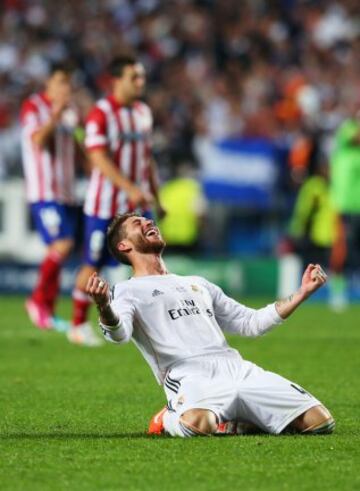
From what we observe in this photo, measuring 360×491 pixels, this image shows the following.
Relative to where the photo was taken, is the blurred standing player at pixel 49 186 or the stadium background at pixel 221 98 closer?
the blurred standing player at pixel 49 186

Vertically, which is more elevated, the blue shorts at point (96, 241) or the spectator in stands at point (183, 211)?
the blue shorts at point (96, 241)

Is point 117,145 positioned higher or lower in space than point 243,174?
higher

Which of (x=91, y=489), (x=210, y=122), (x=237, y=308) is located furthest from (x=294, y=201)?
(x=91, y=489)

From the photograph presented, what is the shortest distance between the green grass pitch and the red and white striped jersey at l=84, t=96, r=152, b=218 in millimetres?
1280

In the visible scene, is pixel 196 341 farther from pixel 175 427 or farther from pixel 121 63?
pixel 121 63

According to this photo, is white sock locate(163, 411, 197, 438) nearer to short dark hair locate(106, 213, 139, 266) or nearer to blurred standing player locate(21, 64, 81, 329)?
short dark hair locate(106, 213, 139, 266)

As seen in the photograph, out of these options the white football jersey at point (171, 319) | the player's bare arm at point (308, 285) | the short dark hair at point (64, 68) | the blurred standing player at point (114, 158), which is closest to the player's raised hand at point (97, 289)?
the white football jersey at point (171, 319)

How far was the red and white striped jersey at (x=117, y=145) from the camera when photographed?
12.2 metres

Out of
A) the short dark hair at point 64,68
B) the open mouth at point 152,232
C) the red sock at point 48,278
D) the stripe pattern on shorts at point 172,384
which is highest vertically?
the short dark hair at point 64,68

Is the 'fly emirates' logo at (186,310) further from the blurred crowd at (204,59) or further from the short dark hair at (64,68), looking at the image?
the blurred crowd at (204,59)

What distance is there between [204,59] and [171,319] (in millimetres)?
17237

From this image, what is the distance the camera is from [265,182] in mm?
20578

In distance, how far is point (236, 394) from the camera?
265 inches

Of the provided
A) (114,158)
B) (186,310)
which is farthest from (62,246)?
(186,310)
